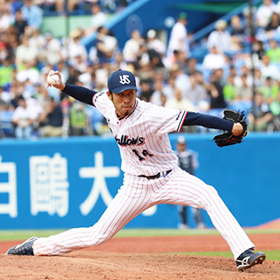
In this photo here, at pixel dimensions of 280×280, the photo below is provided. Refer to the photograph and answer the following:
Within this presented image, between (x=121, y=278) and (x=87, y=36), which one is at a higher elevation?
(x=87, y=36)

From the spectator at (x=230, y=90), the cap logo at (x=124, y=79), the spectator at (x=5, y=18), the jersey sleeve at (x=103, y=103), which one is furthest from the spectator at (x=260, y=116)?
the spectator at (x=5, y=18)

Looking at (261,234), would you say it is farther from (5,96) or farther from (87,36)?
(87,36)

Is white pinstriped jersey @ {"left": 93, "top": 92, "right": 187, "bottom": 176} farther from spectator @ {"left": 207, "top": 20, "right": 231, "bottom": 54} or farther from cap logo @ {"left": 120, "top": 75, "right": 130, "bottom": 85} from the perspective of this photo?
spectator @ {"left": 207, "top": 20, "right": 231, "bottom": 54}

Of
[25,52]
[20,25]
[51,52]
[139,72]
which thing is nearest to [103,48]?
[51,52]

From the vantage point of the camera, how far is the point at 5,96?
46.8 feet

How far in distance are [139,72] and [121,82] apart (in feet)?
26.8

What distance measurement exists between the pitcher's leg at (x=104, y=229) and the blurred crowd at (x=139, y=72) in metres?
5.88

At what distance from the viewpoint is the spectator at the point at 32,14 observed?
17.6 meters

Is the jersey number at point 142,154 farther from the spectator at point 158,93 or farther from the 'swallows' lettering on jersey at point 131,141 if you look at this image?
the spectator at point 158,93

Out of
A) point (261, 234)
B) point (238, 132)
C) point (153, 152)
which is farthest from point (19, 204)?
point (238, 132)

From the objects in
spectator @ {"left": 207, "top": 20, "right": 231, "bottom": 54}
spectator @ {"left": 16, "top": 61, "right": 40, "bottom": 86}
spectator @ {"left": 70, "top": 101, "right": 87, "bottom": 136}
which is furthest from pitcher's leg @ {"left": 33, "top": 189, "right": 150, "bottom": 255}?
spectator @ {"left": 207, "top": 20, "right": 231, "bottom": 54}

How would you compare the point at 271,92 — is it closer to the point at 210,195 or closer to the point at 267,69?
the point at 267,69

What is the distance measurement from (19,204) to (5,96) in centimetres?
367

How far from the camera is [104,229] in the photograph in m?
5.67
